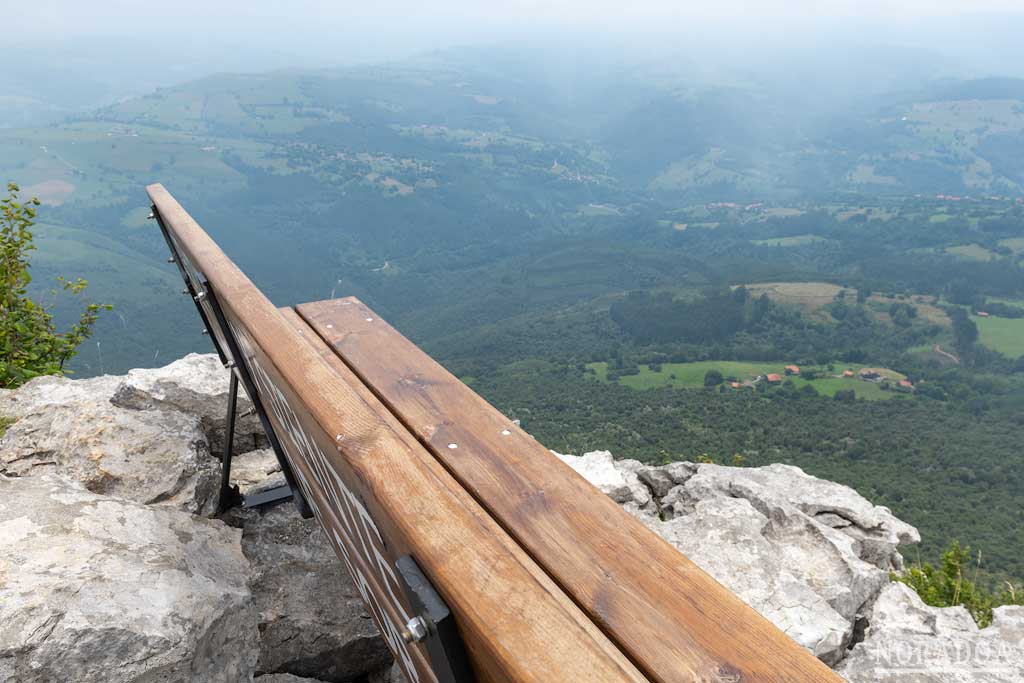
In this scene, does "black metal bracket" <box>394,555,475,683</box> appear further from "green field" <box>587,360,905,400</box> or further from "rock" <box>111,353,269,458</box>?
"green field" <box>587,360,905,400</box>

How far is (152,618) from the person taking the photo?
2.21 metres

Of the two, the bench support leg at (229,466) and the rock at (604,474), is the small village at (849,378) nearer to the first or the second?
the rock at (604,474)

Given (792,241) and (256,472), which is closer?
(256,472)

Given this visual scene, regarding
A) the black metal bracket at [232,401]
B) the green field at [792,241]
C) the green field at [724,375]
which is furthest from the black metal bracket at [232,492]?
the green field at [792,241]

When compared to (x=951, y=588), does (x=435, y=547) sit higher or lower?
higher

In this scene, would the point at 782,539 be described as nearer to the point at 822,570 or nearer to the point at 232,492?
the point at 822,570

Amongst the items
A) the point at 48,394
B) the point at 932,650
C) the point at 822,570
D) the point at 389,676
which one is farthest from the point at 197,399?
the point at 932,650

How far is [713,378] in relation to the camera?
260 feet

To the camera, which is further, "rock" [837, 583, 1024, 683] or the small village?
the small village

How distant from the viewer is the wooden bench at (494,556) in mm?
903

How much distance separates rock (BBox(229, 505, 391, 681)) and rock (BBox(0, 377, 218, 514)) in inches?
17.9

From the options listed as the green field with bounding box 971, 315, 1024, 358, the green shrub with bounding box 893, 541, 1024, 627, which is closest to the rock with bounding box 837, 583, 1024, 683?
the green shrub with bounding box 893, 541, 1024, 627

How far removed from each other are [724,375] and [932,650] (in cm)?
8295

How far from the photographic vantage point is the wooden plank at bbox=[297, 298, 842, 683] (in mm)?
1092
